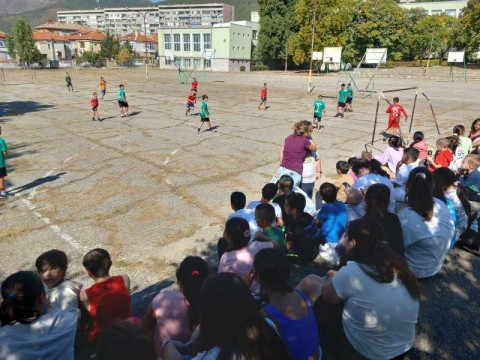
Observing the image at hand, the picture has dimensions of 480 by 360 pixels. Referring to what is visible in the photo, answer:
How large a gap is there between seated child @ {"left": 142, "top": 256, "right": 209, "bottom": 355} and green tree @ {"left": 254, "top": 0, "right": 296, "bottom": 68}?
202 feet

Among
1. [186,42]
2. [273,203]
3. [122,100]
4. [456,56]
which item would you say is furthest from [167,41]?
[273,203]

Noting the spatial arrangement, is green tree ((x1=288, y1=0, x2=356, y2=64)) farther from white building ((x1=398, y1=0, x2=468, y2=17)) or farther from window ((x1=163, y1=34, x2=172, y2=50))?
white building ((x1=398, y1=0, x2=468, y2=17))

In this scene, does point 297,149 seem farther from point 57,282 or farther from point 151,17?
point 151,17

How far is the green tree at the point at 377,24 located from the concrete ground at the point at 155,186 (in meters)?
43.1

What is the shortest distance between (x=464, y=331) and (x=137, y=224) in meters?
5.26

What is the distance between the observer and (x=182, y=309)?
9.82ft

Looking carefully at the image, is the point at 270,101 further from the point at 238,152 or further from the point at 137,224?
the point at 137,224

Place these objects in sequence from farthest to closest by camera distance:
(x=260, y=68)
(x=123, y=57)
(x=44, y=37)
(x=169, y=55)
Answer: (x=44, y=37), (x=123, y=57), (x=169, y=55), (x=260, y=68)

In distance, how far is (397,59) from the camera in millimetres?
60469

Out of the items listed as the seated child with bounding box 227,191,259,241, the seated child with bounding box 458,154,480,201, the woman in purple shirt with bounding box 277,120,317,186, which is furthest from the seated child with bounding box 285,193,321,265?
the seated child with bounding box 458,154,480,201

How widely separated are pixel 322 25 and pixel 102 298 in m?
57.4

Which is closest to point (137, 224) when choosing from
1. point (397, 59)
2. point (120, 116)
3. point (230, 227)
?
point (230, 227)

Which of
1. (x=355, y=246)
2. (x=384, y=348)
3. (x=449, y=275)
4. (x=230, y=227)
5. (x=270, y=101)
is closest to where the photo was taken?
(x=384, y=348)

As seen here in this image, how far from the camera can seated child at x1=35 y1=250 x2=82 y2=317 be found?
10.7 feet
